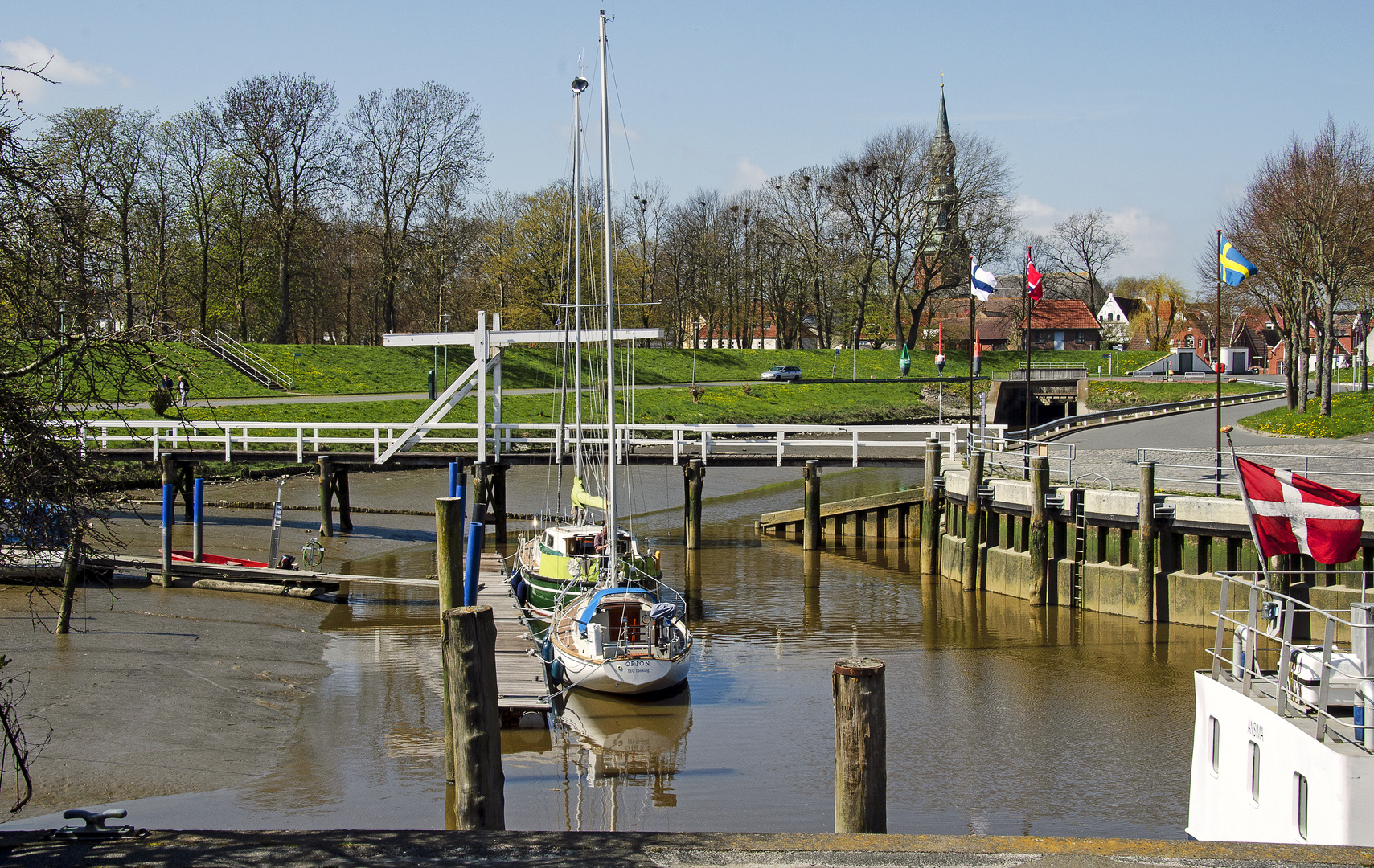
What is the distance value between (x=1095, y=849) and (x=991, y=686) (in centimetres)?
1052

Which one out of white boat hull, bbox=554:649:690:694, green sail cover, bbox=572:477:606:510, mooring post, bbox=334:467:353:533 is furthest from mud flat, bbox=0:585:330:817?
mooring post, bbox=334:467:353:533

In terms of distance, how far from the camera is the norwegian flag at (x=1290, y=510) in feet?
33.2

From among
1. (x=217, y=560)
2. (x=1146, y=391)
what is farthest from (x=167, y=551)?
(x=1146, y=391)

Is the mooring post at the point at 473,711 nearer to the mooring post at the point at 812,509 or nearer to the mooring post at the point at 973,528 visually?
the mooring post at the point at 973,528

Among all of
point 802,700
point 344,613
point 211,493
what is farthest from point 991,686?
point 211,493

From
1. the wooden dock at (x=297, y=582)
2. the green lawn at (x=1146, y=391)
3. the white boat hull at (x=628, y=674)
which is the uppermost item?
the green lawn at (x=1146, y=391)

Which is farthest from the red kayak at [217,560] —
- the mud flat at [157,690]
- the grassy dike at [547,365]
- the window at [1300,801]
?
the window at [1300,801]

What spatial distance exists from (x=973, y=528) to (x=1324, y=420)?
71.7 ft

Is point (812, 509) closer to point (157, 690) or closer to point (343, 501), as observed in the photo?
point (343, 501)

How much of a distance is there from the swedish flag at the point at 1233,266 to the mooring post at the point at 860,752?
A: 21147 mm

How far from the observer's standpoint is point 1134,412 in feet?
165

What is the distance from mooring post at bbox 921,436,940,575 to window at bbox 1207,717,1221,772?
16.7 m

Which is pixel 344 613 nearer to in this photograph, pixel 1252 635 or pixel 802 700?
pixel 802 700

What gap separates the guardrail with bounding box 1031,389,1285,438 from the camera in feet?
147
